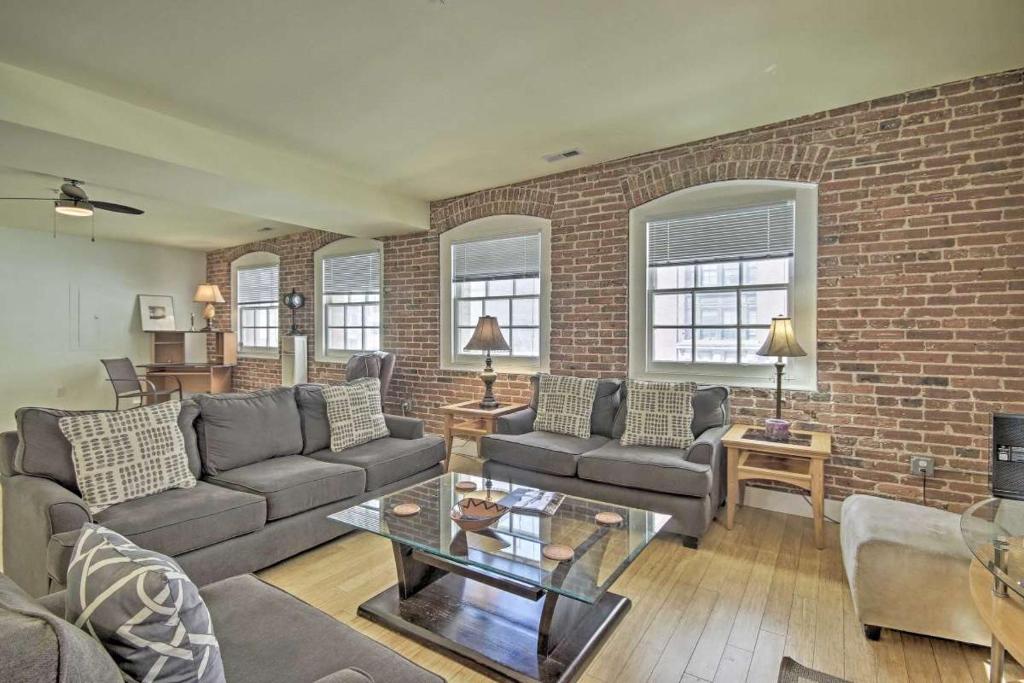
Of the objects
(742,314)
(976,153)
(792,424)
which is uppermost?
(976,153)

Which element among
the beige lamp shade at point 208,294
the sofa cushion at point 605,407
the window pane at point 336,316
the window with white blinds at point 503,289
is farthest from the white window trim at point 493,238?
the beige lamp shade at point 208,294

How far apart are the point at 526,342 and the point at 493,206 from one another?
1.41m

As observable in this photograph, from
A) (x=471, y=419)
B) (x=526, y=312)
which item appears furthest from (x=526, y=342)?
(x=471, y=419)

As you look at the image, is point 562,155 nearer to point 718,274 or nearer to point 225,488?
point 718,274

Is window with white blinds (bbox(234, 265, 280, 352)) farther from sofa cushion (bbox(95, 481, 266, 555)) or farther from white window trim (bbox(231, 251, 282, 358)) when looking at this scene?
sofa cushion (bbox(95, 481, 266, 555))

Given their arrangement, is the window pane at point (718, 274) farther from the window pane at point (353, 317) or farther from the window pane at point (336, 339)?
the window pane at point (336, 339)

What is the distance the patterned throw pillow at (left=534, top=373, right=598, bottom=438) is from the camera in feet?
12.6

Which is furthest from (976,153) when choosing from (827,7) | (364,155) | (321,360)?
(321,360)

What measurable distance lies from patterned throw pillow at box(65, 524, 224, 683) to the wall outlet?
3743mm

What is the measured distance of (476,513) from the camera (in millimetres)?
2213

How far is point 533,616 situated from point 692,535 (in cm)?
123

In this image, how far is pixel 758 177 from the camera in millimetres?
3629

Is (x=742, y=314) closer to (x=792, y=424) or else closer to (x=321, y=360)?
(x=792, y=424)

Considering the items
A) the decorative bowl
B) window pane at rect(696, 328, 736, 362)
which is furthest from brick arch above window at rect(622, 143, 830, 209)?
the decorative bowl
